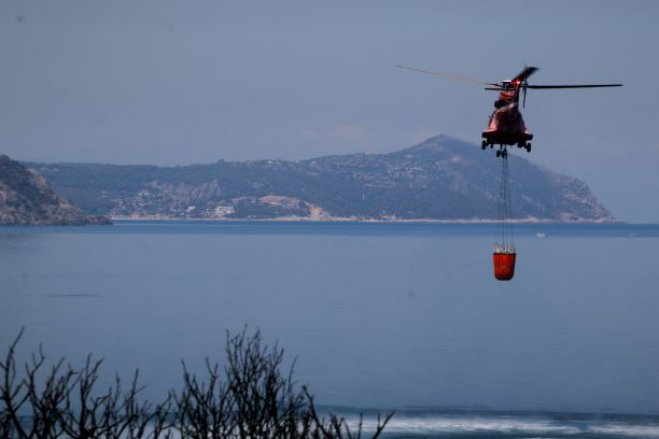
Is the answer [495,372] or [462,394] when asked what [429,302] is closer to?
[495,372]

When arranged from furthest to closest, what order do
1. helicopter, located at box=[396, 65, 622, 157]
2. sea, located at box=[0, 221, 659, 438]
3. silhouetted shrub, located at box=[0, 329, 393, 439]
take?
sea, located at box=[0, 221, 659, 438] → helicopter, located at box=[396, 65, 622, 157] → silhouetted shrub, located at box=[0, 329, 393, 439]

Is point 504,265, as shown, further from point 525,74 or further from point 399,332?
point 399,332

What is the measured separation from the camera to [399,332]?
59469 millimetres

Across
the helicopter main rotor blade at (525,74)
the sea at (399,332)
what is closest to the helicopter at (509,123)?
the helicopter main rotor blade at (525,74)

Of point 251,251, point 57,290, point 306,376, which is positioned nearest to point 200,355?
point 306,376

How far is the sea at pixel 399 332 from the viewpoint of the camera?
37.7 metres

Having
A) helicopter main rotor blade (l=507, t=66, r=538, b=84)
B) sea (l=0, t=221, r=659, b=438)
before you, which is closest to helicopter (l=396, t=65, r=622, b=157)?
helicopter main rotor blade (l=507, t=66, r=538, b=84)

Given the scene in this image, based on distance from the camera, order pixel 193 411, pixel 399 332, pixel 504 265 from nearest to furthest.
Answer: pixel 193 411 → pixel 504 265 → pixel 399 332

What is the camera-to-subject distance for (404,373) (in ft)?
149

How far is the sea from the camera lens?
3766 centimetres

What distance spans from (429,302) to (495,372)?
32.0 metres

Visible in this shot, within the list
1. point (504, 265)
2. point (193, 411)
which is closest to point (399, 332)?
point (504, 265)

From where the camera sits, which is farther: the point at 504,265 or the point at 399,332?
the point at 399,332

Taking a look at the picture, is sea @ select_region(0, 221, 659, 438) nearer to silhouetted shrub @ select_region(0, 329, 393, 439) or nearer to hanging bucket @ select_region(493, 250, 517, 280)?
hanging bucket @ select_region(493, 250, 517, 280)
